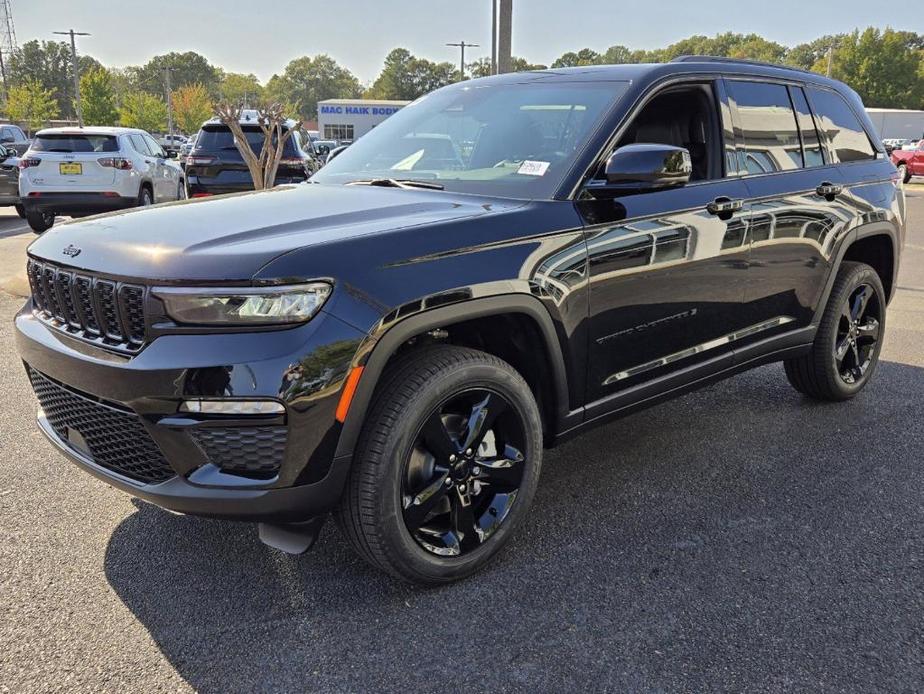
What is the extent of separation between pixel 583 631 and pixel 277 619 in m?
0.99

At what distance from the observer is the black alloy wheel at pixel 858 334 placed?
15.0 ft

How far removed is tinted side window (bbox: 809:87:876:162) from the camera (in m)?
4.29

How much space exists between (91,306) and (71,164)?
10.9m

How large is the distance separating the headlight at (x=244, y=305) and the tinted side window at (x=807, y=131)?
307 centimetres

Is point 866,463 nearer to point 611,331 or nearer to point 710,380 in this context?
point 710,380

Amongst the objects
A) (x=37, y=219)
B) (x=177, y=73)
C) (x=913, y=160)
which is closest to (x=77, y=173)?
(x=37, y=219)

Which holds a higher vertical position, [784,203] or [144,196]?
[784,203]

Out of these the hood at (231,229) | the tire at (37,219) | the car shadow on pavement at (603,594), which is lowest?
the car shadow on pavement at (603,594)

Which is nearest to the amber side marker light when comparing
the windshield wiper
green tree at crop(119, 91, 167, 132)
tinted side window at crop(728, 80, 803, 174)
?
the windshield wiper

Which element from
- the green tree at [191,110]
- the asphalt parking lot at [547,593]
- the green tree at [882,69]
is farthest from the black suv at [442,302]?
the green tree at [882,69]

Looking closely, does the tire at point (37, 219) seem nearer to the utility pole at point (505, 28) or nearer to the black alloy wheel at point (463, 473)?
the utility pole at point (505, 28)

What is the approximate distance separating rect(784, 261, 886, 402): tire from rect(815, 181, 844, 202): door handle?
1.61 ft

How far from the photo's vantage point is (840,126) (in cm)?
442

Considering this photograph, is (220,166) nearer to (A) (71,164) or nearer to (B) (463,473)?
(A) (71,164)
